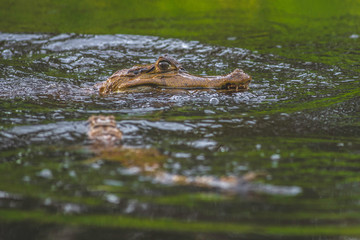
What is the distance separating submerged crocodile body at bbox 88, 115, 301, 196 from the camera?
3338 mm

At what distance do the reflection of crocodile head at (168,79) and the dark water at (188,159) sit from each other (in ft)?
0.40

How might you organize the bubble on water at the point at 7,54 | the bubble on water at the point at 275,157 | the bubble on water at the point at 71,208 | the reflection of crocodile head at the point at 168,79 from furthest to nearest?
1. the bubble on water at the point at 7,54
2. the reflection of crocodile head at the point at 168,79
3. the bubble on water at the point at 275,157
4. the bubble on water at the point at 71,208

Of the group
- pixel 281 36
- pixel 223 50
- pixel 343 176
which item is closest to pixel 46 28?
pixel 223 50

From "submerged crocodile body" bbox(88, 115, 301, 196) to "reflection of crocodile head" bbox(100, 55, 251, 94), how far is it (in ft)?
6.29

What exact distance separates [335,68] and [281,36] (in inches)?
134

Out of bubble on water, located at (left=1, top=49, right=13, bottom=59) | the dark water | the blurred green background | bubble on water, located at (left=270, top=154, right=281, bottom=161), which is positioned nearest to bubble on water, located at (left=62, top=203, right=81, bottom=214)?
the dark water

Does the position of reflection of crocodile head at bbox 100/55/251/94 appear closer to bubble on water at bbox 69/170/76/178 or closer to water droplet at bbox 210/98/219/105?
water droplet at bbox 210/98/219/105

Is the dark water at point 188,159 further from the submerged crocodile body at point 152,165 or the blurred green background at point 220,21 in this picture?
the blurred green background at point 220,21

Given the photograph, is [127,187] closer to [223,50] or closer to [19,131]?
[19,131]

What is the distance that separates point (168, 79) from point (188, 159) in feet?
9.36

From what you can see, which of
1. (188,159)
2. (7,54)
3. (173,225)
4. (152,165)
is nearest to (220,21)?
(7,54)

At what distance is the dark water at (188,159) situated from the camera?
115 inches

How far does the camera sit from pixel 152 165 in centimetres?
378

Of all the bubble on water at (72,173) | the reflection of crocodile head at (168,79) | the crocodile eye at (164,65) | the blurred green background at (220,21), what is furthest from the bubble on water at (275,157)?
the blurred green background at (220,21)
